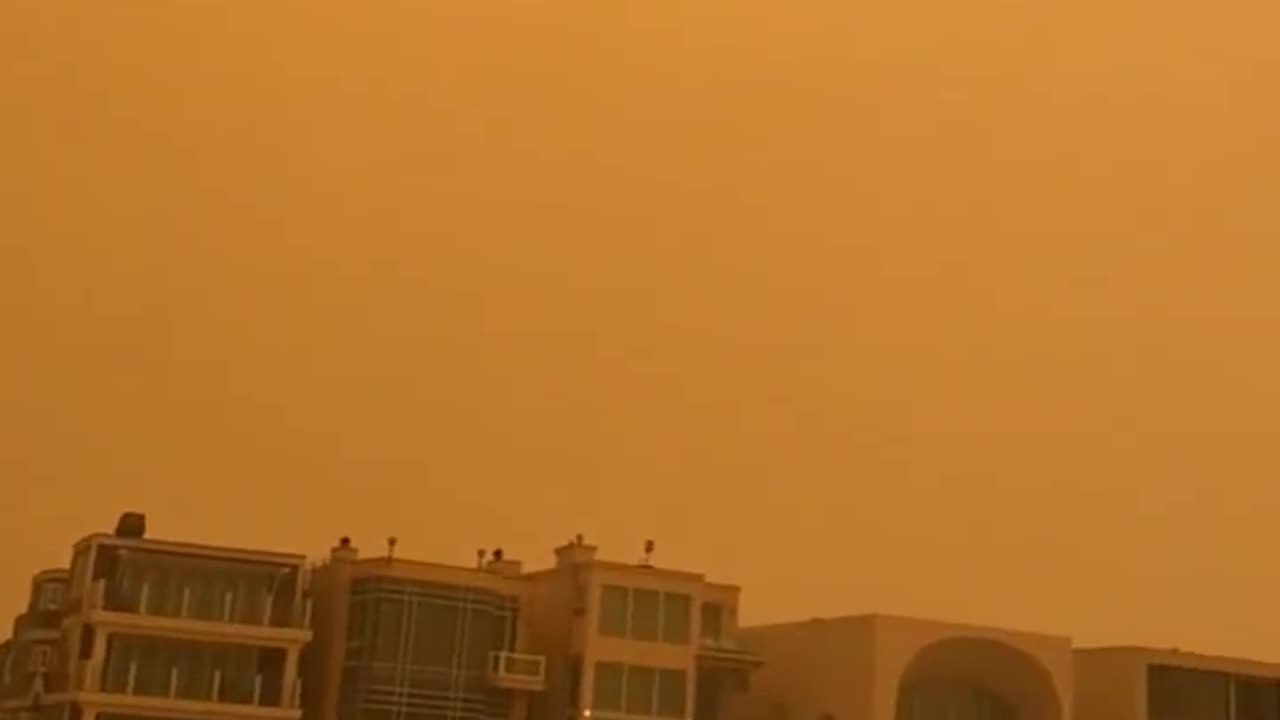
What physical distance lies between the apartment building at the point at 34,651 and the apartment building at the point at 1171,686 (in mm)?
15232

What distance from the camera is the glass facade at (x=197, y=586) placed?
25250mm

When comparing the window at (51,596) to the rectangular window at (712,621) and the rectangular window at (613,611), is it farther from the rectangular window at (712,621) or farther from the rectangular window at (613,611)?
the rectangular window at (712,621)

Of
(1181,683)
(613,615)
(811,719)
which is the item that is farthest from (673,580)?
(1181,683)

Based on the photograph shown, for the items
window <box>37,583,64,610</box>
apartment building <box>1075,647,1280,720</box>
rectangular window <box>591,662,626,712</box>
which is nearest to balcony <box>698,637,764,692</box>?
rectangular window <box>591,662,626,712</box>

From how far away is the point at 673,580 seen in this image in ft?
90.5

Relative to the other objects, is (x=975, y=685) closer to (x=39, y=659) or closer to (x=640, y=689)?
(x=640, y=689)

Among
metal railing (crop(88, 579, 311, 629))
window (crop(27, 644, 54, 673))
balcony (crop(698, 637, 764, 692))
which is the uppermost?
balcony (crop(698, 637, 764, 692))

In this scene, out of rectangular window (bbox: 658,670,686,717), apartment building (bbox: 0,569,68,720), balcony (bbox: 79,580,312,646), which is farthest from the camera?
rectangular window (bbox: 658,670,686,717)

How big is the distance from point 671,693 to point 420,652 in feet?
11.3

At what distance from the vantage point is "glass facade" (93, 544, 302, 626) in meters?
25.2

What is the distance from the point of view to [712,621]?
97.2ft

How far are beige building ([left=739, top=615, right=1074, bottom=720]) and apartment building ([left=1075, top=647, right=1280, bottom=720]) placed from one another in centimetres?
71

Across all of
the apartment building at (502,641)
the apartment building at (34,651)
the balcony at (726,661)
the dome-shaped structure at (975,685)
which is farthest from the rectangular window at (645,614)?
the apartment building at (34,651)

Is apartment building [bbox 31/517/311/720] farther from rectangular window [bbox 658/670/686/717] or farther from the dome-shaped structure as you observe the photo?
the dome-shaped structure
